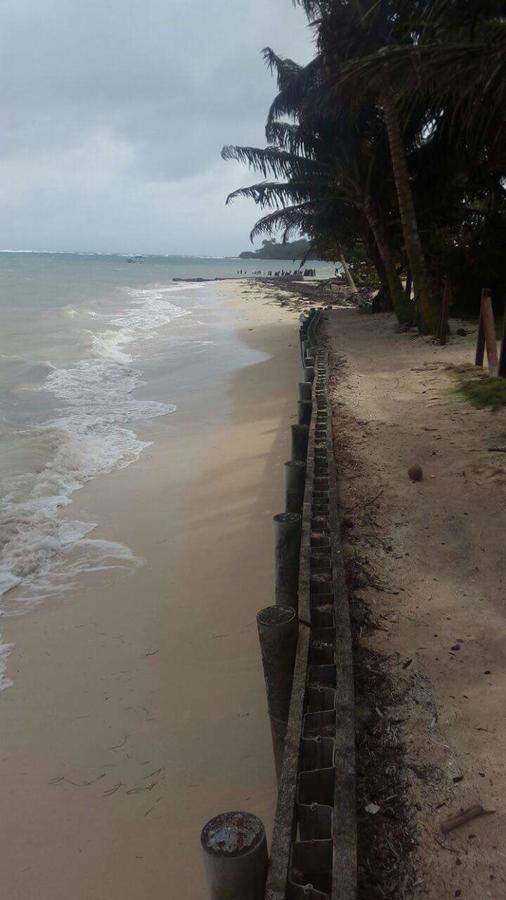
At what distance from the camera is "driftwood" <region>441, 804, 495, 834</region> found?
2105mm

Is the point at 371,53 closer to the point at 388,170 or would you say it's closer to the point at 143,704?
the point at 388,170

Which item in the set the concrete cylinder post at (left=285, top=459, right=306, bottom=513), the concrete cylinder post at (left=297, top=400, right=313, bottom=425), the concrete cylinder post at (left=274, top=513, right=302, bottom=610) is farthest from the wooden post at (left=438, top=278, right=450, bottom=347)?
the concrete cylinder post at (left=274, top=513, right=302, bottom=610)

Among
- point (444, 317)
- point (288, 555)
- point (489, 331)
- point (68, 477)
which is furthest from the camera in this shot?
point (444, 317)

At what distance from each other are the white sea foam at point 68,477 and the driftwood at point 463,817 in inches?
136

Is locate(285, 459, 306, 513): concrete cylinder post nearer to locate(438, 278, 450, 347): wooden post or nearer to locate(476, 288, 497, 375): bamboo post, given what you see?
locate(476, 288, 497, 375): bamboo post

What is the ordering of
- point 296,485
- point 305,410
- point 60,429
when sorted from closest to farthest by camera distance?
point 296,485 < point 305,410 < point 60,429

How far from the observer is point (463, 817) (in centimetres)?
213

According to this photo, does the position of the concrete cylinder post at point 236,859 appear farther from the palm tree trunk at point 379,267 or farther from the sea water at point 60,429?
the palm tree trunk at point 379,267

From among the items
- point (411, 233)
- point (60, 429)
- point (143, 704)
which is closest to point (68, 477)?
point (60, 429)

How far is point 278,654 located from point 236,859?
103 centimetres

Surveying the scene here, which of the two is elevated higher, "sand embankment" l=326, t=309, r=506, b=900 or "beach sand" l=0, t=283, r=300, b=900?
"sand embankment" l=326, t=309, r=506, b=900

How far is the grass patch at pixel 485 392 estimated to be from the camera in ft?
24.5

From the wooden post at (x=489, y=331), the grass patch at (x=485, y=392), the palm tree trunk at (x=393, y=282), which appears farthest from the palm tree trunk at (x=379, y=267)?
the grass patch at (x=485, y=392)

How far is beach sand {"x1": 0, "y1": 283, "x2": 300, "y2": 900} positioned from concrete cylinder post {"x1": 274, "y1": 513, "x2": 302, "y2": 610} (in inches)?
27.4
